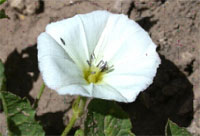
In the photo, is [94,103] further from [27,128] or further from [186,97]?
[186,97]

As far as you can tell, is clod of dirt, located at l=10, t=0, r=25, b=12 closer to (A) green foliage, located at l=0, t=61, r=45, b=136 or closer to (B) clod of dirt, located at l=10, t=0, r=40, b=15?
(B) clod of dirt, located at l=10, t=0, r=40, b=15

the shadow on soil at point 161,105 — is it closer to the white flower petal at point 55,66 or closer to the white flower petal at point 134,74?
the white flower petal at point 134,74

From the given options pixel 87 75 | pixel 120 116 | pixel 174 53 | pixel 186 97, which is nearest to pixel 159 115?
pixel 186 97

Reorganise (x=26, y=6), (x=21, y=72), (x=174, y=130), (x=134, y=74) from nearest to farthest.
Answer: (x=134, y=74) → (x=174, y=130) → (x=21, y=72) → (x=26, y=6)

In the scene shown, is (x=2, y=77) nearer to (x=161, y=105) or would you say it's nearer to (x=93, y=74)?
(x=93, y=74)

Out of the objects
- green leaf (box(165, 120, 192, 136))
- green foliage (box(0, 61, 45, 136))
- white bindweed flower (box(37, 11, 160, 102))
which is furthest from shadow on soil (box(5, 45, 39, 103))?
green leaf (box(165, 120, 192, 136))

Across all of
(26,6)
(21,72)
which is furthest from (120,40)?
(26,6)
